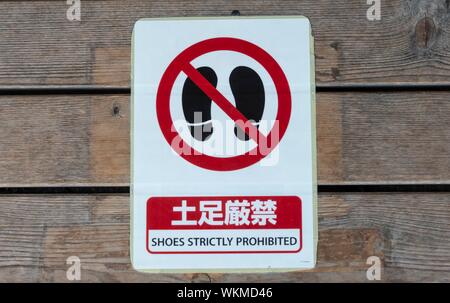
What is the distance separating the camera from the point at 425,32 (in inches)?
40.6

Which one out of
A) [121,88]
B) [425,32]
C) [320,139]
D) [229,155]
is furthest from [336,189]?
[121,88]

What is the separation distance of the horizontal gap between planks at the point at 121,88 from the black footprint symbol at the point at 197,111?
120 mm

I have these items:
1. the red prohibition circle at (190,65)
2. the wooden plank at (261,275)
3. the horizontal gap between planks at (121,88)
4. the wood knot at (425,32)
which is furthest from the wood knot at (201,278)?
the wood knot at (425,32)

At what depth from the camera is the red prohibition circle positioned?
103 centimetres

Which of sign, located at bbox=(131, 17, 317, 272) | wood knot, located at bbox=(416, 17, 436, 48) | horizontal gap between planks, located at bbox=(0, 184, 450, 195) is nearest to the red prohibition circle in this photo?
sign, located at bbox=(131, 17, 317, 272)

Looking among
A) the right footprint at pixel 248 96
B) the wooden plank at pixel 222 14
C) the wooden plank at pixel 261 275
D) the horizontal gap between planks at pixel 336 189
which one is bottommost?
the wooden plank at pixel 261 275

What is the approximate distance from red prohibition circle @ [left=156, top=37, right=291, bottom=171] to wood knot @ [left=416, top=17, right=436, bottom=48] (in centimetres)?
28

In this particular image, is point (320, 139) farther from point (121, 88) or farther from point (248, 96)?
point (121, 88)

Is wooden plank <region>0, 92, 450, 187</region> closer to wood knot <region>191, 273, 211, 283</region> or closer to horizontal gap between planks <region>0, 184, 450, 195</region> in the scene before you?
horizontal gap between planks <region>0, 184, 450, 195</region>

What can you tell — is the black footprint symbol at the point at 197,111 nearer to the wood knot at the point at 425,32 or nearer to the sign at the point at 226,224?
the sign at the point at 226,224

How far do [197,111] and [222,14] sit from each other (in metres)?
0.20

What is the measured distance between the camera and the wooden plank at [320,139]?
1029mm

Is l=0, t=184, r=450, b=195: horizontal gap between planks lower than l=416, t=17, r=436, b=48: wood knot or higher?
lower
